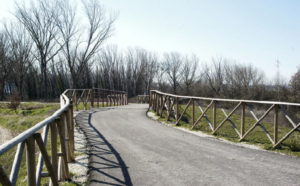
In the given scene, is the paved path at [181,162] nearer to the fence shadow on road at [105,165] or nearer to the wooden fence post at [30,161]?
the fence shadow on road at [105,165]

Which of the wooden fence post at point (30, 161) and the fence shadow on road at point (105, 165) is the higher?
the wooden fence post at point (30, 161)

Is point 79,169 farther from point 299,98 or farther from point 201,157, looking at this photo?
point 299,98

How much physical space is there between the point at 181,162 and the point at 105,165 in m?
1.54

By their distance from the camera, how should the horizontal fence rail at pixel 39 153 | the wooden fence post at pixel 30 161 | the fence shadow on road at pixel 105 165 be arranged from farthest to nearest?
the fence shadow on road at pixel 105 165 → the wooden fence post at pixel 30 161 → the horizontal fence rail at pixel 39 153

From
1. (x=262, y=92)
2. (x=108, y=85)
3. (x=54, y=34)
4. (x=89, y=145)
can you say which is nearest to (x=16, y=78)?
(x=54, y=34)

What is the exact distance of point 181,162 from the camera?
19.4 feet

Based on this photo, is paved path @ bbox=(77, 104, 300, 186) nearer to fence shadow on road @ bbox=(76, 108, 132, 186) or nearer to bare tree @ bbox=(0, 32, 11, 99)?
fence shadow on road @ bbox=(76, 108, 132, 186)

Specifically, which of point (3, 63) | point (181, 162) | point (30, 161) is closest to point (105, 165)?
point (181, 162)

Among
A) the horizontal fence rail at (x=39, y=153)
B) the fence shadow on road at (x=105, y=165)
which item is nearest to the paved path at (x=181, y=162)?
the fence shadow on road at (x=105, y=165)

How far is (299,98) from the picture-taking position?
84.0ft

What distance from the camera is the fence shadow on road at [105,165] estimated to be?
15.8 feet

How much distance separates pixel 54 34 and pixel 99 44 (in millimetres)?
6200

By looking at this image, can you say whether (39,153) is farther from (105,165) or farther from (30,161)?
(105,165)

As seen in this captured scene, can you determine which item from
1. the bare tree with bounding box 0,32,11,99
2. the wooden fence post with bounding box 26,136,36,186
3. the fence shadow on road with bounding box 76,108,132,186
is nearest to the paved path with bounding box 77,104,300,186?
the fence shadow on road with bounding box 76,108,132,186
